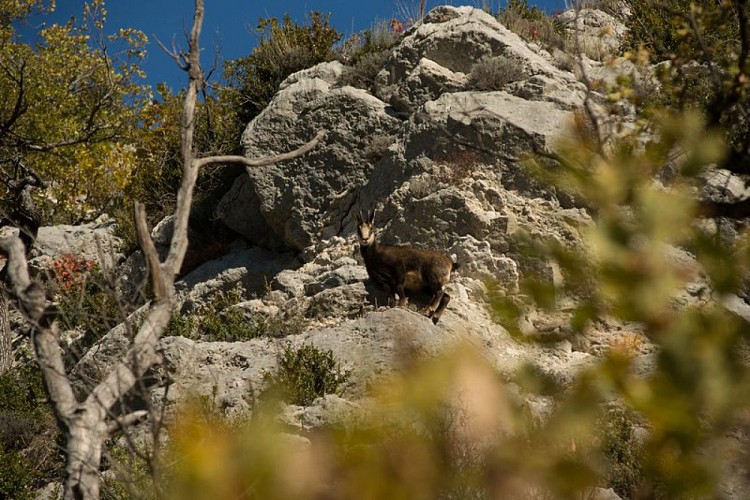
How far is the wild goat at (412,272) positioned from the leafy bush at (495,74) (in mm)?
Answer: 5146

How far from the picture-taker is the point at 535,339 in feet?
7.81

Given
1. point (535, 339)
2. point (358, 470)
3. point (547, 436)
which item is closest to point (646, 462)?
point (547, 436)

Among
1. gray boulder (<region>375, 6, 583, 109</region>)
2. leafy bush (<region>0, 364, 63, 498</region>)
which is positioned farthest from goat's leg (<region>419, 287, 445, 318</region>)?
gray boulder (<region>375, 6, 583, 109</region>)

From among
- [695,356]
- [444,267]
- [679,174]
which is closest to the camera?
[695,356]

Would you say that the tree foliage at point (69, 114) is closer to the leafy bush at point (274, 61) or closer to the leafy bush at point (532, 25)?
the leafy bush at point (274, 61)

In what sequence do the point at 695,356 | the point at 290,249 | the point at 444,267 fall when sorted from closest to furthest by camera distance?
the point at 695,356 → the point at 444,267 → the point at 290,249

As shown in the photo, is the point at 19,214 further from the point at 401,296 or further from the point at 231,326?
the point at 401,296

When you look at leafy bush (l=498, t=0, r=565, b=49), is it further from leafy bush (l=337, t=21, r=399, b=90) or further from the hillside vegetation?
leafy bush (l=337, t=21, r=399, b=90)

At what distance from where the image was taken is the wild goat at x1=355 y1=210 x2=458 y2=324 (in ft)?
40.1

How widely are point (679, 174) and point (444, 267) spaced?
10.1 metres

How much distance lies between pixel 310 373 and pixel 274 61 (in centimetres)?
1146

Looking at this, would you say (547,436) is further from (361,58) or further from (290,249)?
(361,58)

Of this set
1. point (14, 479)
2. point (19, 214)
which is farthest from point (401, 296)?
point (19, 214)

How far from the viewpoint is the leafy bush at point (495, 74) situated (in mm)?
16672
